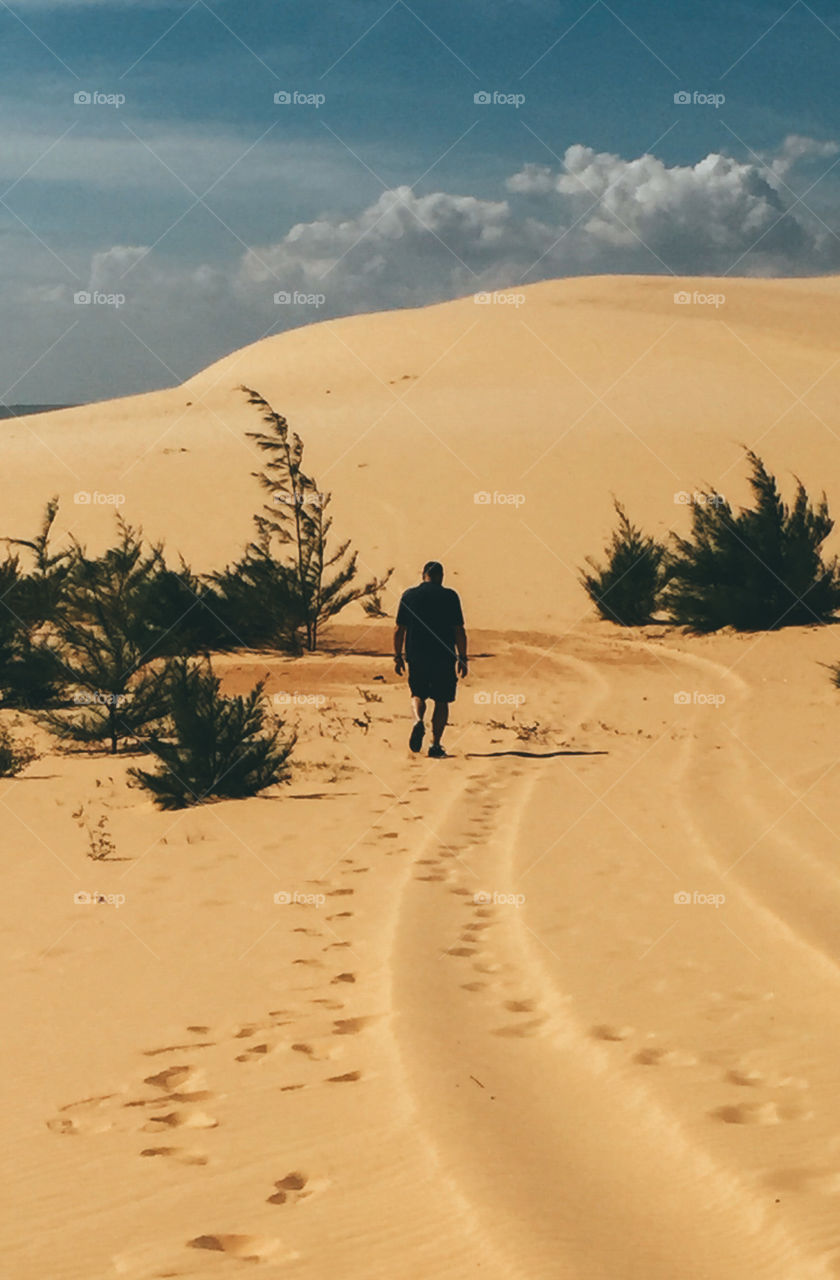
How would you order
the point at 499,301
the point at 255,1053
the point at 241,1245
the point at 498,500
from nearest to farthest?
the point at 241,1245 → the point at 255,1053 → the point at 498,500 → the point at 499,301

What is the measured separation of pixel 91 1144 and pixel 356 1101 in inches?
30.6

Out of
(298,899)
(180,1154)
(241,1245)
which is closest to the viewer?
(241,1245)

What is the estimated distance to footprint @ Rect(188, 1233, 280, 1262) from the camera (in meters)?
3.08

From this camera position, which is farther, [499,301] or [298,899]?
[499,301]

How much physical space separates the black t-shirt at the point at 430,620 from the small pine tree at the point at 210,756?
4.50 ft

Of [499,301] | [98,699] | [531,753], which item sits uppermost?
[499,301]

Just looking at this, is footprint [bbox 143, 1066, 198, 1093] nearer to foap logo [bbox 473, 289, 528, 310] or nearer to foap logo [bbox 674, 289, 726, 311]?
foap logo [bbox 473, 289, 528, 310]

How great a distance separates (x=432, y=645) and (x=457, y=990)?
540 cm

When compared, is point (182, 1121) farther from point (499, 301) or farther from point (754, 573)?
point (499, 301)

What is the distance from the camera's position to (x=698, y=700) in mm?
12422

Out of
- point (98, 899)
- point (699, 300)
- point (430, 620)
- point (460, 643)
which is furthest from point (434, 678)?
point (699, 300)

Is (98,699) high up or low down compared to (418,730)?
up

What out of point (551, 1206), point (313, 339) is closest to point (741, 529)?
point (551, 1206)

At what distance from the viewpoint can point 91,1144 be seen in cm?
377
